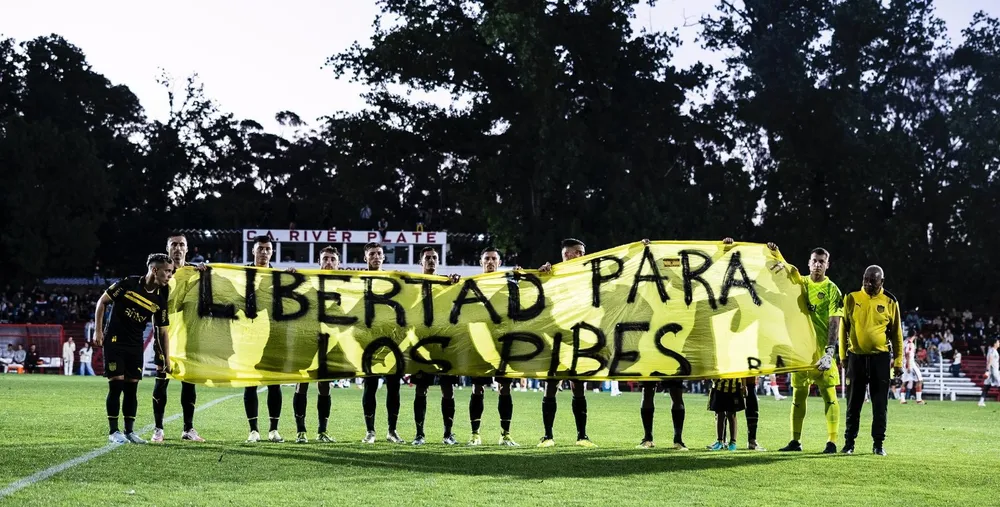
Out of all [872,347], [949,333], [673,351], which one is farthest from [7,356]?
[872,347]

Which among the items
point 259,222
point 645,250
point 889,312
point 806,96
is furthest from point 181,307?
point 259,222

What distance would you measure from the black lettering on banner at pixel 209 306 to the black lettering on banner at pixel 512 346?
10.2 feet

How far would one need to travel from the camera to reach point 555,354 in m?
14.5

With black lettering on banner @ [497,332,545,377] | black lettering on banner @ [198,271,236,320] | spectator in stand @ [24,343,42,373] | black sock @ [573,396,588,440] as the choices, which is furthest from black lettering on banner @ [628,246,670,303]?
spectator in stand @ [24,343,42,373]

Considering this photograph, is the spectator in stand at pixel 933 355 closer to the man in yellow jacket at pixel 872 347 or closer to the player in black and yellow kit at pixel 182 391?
the man in yellow jacket at pixel 872 347

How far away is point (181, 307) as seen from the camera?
47.8ft

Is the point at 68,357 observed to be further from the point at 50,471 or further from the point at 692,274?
the point at 50,471

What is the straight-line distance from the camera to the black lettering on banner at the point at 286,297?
1475 centimetres

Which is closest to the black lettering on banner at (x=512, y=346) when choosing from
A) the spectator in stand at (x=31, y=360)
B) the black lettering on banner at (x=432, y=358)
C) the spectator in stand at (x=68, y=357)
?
the black lettering on banner at (x=432, y=358)

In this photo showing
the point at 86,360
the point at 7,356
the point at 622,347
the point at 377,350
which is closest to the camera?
the point at 622,347

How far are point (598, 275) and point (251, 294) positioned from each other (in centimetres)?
406

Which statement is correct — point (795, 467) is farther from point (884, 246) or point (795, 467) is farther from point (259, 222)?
point (259, 222)

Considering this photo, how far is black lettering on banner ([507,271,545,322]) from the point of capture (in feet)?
48.3

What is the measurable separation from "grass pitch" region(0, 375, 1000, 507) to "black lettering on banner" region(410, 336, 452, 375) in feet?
2.89
